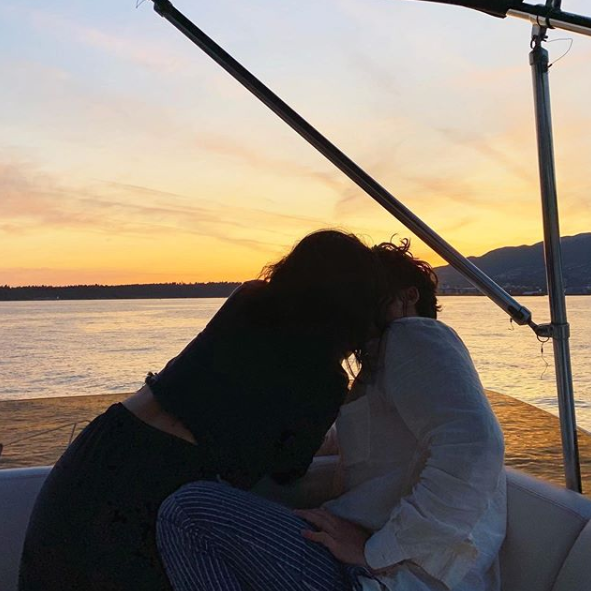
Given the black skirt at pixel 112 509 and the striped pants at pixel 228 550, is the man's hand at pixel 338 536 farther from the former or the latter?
the black skirt at pixel 112 509

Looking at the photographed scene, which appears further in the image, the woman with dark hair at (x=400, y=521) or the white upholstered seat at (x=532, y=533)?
the white upholstered seat at (x=532, y=533)

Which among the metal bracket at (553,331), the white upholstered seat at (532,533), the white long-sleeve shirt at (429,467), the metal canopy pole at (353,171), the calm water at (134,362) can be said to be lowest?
the calm water at (134,362)

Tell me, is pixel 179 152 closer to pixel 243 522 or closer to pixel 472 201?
pixel 472 201

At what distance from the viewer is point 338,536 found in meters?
1.12

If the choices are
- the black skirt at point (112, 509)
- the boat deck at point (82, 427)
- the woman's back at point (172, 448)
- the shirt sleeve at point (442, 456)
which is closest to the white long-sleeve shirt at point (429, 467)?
the shirt sleeve at point (442, 456)

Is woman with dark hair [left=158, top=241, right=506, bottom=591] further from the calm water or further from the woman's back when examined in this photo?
the calm water

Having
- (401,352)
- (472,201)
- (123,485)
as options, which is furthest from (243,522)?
(472,201)

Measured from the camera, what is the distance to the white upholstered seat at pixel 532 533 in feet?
3.79

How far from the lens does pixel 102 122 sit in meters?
6.82

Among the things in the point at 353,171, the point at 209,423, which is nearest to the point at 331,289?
the point at 209,423

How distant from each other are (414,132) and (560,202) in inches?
114

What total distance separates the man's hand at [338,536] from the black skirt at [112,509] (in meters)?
0.18

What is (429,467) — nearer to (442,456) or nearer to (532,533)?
(442,456)

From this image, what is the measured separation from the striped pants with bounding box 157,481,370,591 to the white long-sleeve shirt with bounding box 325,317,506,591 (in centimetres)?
9
